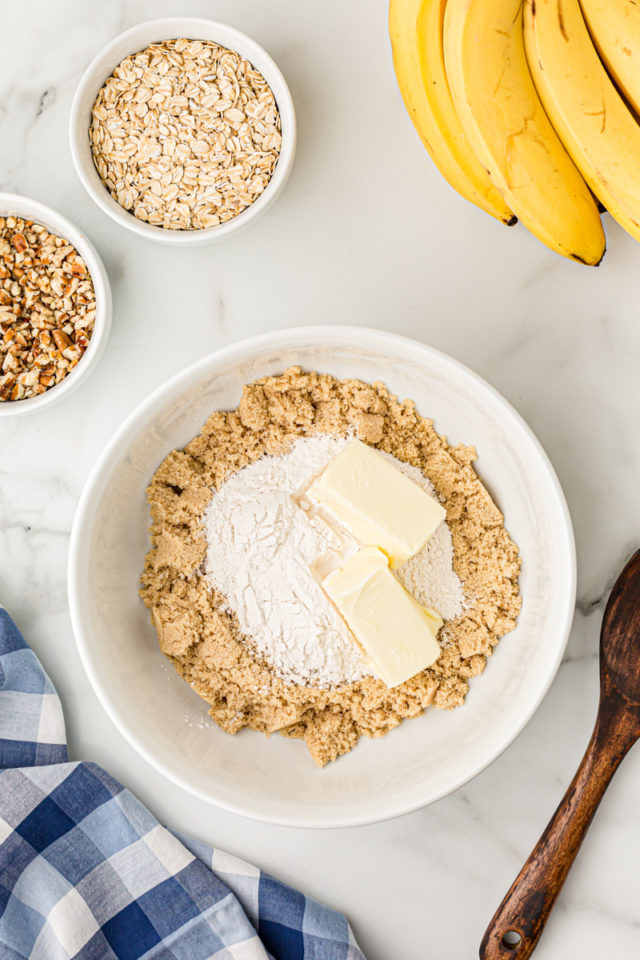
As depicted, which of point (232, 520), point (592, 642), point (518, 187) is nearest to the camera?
point (518, 187)

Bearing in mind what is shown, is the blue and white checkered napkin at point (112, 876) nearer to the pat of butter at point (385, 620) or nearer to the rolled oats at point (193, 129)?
the pat of butter at point (385, 620)

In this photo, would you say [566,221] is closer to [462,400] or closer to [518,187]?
[518,187]

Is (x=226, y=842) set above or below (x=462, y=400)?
below

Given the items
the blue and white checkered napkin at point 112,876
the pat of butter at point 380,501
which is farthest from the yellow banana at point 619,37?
the blue and white checkered napkin at point 112,876

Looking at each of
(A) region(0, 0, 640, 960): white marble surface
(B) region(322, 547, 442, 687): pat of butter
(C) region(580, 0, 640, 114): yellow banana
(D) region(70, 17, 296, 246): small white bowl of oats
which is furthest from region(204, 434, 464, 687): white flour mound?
(C) region(580, 0, 640, 114): yellow banana

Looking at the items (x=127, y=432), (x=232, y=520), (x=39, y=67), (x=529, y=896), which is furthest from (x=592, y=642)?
(x=39, y=67)
